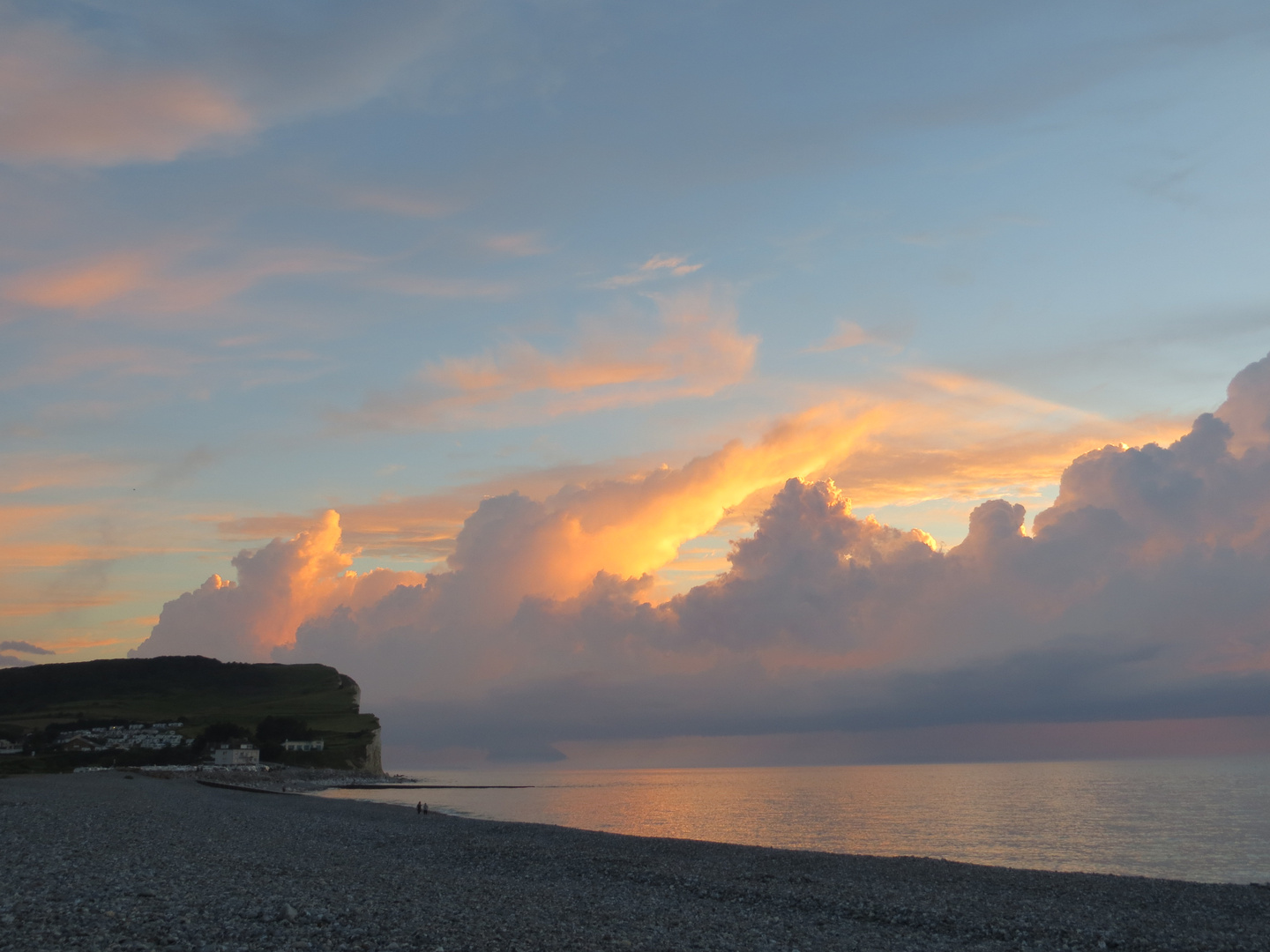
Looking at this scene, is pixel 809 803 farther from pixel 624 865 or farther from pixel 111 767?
pixel 111 767

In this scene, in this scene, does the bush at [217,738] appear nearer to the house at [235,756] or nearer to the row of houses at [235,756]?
the row of houses at [235,756]

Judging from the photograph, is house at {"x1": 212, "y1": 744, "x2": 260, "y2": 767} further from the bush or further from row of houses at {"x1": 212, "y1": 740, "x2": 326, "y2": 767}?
the bush

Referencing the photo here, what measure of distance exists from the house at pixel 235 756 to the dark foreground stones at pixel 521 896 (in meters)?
127

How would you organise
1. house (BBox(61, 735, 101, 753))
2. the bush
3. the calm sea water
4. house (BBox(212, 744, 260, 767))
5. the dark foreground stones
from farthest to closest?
1. the bush
2. house (BBox(212, 744, 260, 767))
3. house (BBox(61, 735, 101, 753))
4. the calm sea water
5. the dark foreground stones

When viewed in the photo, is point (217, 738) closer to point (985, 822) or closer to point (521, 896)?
point (985, 822)

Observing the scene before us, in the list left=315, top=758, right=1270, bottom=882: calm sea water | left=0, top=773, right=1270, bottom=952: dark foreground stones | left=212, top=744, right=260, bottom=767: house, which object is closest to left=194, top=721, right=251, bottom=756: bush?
left=212, top=744, right=260, bottom=767: house

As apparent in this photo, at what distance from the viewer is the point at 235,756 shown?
172000mm

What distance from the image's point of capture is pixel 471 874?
39.5m

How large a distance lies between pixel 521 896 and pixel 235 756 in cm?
16518

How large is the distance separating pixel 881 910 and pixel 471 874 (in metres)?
18.6

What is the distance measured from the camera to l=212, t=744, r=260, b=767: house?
171m

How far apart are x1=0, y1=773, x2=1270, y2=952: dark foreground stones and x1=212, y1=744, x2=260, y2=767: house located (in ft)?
418

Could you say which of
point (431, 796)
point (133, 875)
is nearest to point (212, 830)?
point (133, 875)

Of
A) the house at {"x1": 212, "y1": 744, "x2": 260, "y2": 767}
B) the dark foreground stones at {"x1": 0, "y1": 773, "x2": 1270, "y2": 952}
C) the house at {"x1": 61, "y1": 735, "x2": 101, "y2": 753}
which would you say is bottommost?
the house at {"x1": 212, "y1": 744, "x2": 260, "y2": 767}
